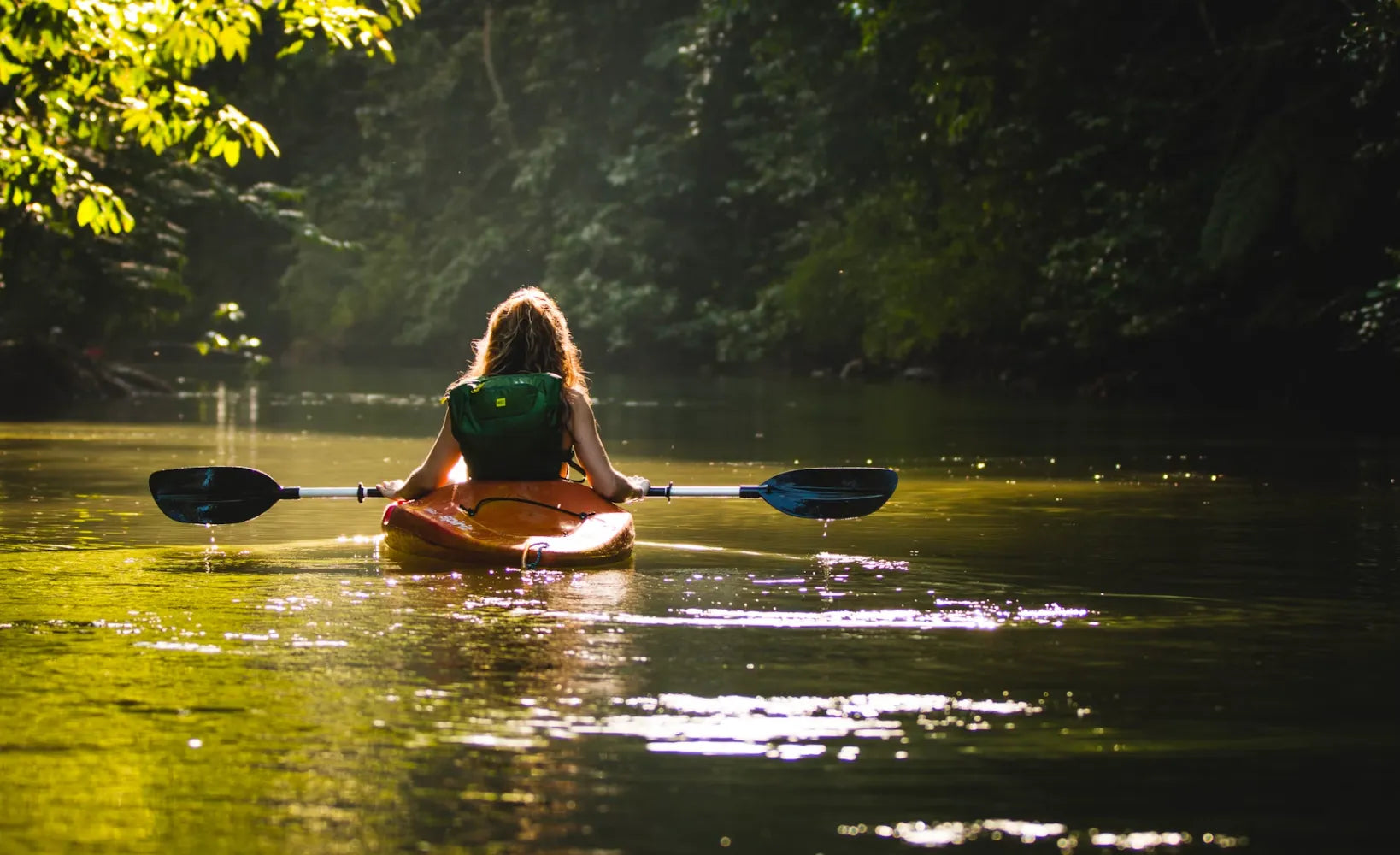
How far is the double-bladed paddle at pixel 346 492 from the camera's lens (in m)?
11.4

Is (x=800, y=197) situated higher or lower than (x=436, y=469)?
higher

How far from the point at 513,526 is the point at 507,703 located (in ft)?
12.7

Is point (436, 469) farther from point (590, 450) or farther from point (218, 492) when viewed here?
point (218, 492)

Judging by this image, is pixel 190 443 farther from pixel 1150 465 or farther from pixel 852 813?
pixel 852 813

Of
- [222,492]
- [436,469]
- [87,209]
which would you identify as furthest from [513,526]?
[87,209]

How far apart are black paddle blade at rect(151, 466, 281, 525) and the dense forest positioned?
380 centimetres

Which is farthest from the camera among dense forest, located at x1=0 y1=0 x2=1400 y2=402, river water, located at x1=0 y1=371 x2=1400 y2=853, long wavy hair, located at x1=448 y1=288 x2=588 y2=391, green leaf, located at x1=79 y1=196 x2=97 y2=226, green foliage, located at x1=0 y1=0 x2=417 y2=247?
dense forest, located at x1=0 y1=0 x2=1400 y2=402

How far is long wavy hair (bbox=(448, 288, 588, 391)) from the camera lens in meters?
10.9

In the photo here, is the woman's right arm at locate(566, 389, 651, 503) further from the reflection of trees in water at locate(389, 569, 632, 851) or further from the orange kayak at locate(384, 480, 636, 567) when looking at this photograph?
the reflection of trees in water at locate(389, 569, 632, 851)

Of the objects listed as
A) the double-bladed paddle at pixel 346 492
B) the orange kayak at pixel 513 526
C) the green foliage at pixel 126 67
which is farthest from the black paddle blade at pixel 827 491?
the green foliage at pixel 126 67

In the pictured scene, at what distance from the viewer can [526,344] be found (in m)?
10.9

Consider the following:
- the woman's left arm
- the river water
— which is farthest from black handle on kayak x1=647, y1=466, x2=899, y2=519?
the woman's left arm

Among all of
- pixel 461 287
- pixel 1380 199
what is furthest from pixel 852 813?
pixel 461 287

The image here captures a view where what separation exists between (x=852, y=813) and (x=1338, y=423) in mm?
20774
